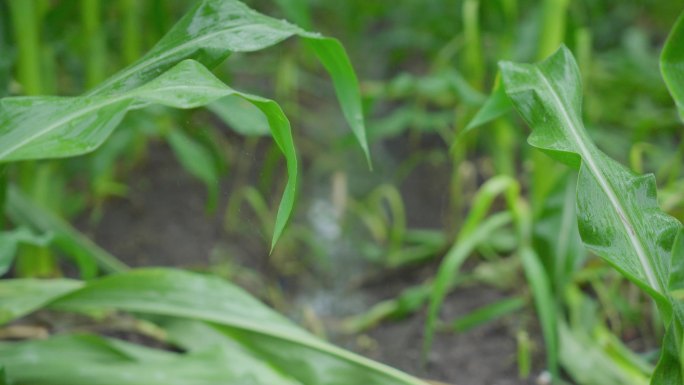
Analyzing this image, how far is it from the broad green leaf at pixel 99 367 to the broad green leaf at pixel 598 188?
0.29 meters

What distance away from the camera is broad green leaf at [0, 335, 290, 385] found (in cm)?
59

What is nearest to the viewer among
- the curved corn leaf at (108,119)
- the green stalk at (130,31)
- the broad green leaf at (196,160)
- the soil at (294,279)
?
the curved corn leaf at (108,119)

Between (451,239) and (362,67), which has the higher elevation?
(362,67)

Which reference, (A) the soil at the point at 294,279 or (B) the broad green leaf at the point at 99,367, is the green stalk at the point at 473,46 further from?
(B) the broad green leaf at the point at 99,367

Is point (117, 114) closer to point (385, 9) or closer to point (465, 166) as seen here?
point (465, 166)

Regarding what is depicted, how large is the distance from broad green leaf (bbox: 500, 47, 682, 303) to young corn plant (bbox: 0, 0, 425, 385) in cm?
14

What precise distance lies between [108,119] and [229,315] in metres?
0.25

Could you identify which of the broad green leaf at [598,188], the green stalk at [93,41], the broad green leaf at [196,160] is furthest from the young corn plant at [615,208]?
the green stalk at [93,41]

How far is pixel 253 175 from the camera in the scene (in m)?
1.40

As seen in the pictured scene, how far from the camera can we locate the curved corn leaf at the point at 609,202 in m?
0.44

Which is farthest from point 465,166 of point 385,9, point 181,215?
point 385,9

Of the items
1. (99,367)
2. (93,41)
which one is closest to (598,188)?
(99,367)

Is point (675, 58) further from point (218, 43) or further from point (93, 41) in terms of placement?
point (93, 41)

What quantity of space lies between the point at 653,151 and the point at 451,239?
1.17 feet
